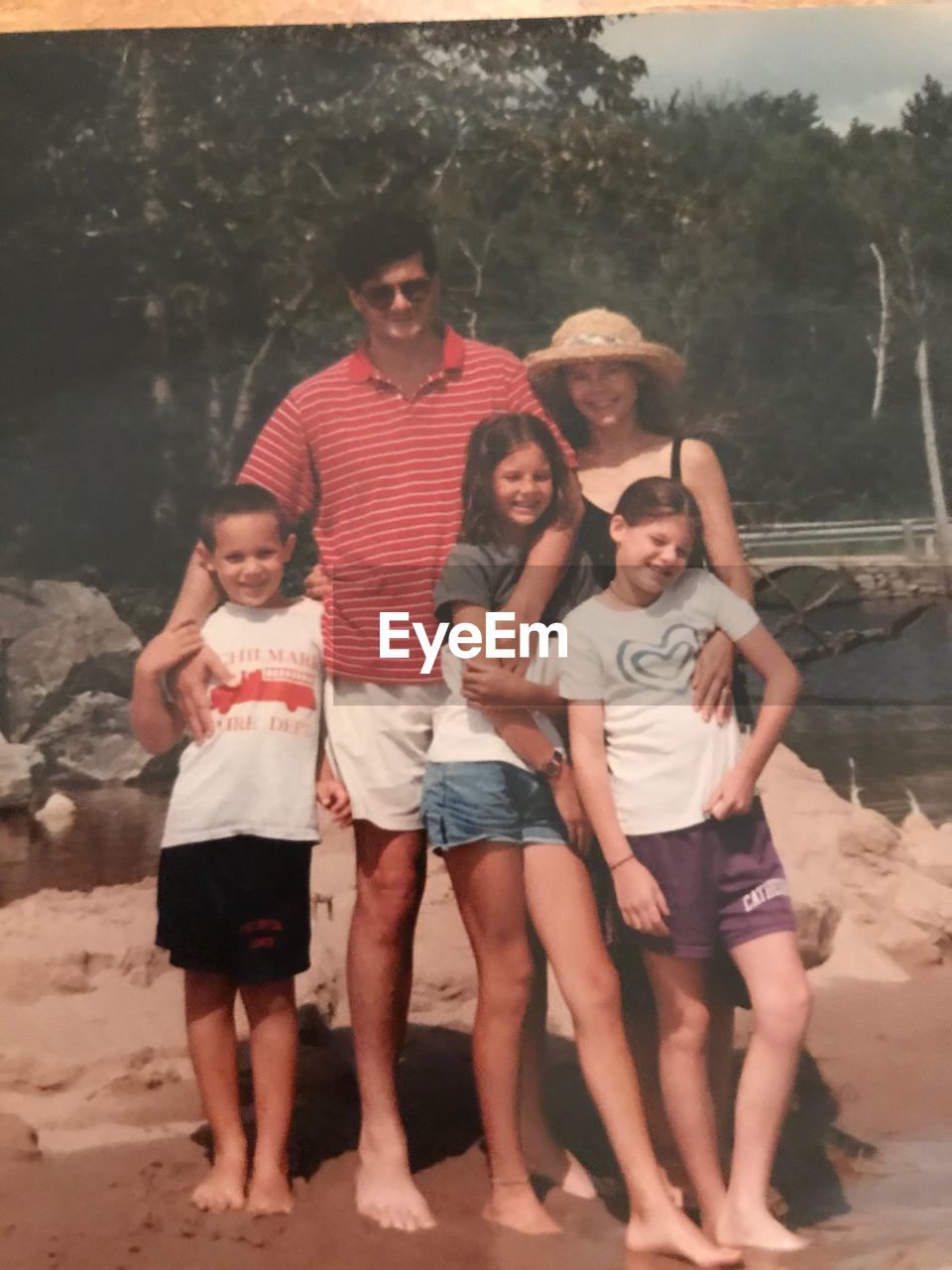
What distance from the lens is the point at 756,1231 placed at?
119 inches

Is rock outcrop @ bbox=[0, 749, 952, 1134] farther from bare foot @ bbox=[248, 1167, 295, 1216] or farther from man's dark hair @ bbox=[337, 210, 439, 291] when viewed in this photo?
man's dark hair @ bbox=[337, 210, 439, 291]

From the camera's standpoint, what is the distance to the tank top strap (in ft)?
10.5

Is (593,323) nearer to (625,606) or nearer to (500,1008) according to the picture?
(625,606)

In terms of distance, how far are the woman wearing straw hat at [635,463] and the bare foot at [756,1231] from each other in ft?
0.68

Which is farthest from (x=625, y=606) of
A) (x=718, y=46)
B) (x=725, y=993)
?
(x=718, y=46)

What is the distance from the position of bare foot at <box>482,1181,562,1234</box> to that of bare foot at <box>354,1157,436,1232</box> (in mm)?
133

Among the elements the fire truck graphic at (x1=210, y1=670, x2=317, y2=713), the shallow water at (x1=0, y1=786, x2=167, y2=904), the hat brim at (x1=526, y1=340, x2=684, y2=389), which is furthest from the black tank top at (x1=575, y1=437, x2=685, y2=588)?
the shallow water at (x1=0, y1=786, x2=167, y2=904)

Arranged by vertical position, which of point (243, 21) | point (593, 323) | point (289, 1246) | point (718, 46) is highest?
point (243, 21)

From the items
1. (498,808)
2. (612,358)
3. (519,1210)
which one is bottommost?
(519,1210)

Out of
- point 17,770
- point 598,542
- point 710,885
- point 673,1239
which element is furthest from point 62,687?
point 673,1239

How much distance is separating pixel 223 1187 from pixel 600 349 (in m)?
1.96

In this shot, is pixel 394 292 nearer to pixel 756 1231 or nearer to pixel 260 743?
pixel 260 743

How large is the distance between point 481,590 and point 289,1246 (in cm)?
141

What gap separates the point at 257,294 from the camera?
3307 mm
